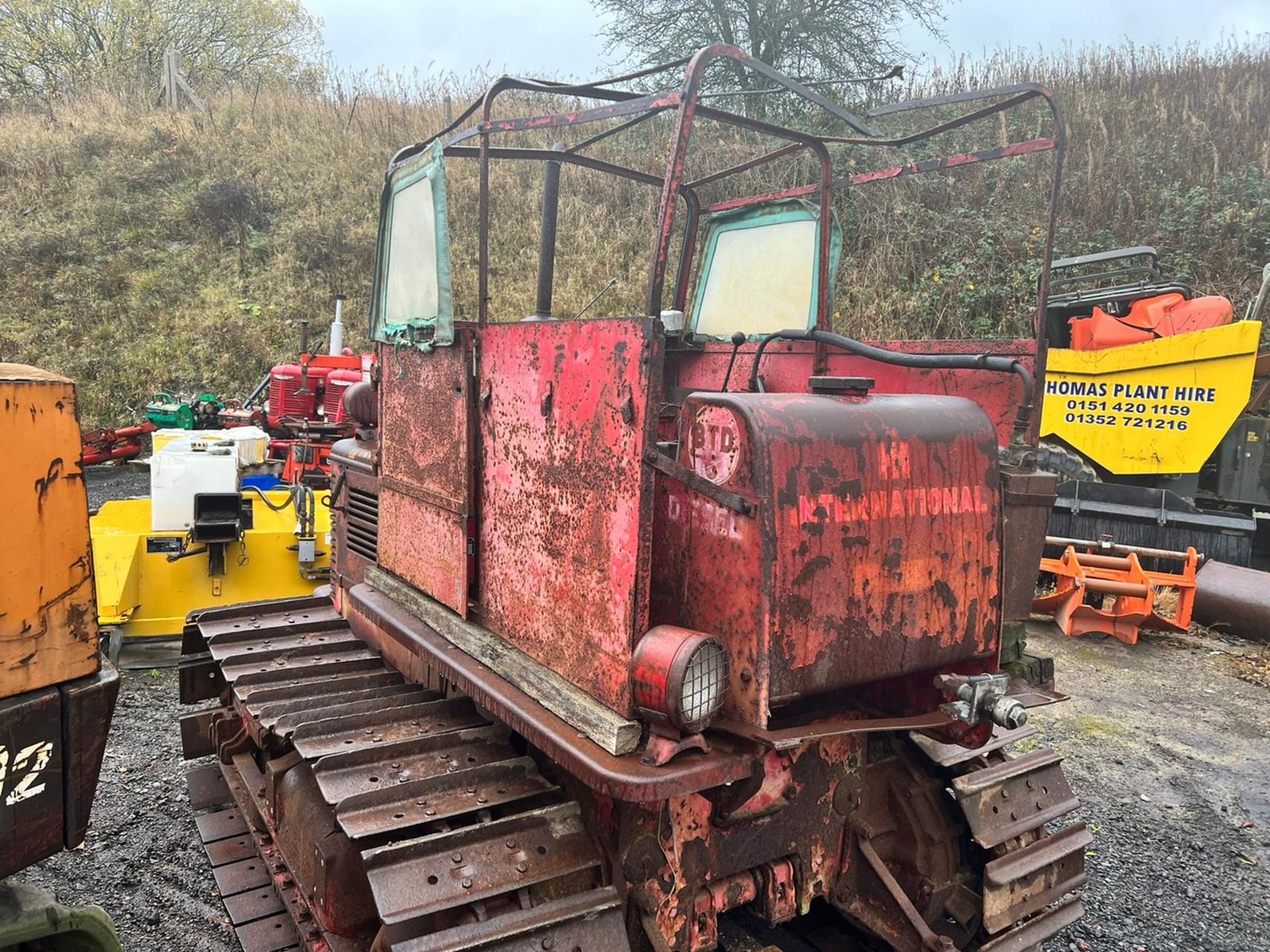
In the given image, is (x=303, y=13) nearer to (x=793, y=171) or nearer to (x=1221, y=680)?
(x=793, y=171)

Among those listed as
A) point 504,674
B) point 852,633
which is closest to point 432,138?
point 504,674

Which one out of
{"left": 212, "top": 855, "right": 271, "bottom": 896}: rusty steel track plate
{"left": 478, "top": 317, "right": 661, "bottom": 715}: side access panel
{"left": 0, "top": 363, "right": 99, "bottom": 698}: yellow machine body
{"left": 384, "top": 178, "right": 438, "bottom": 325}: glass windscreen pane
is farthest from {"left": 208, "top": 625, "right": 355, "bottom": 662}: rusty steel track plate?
{"left": 0, "top": 363, "right": 99, "bottom": 698}: yellow machine body

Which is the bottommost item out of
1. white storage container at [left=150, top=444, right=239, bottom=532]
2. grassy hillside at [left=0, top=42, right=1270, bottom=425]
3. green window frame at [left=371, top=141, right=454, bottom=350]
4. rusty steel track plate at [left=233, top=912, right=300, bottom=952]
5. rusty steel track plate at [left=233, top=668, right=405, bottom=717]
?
rusty steel track plate at [left=233, top=912, right=300, bottom=952]

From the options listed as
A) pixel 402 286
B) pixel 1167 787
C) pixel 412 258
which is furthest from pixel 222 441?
pixel 1167 787

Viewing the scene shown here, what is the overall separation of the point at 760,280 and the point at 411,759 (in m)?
2.49

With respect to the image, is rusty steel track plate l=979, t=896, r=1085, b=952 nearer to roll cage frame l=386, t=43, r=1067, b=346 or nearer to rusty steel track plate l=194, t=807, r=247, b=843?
roll cage frame l=386, t=43, r=1067, b=346

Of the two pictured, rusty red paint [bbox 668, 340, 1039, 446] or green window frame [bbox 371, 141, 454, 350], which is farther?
rusty red paint [bbox 668, 340, 1039, 446]

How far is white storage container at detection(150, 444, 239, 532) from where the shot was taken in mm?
5262

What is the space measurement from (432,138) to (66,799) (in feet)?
6.84

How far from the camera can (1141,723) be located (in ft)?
15.8

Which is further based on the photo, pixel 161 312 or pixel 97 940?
pixel 161 312

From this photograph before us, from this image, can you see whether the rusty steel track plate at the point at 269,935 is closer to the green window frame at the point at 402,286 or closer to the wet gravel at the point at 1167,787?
the green window frame at the point at 402,286

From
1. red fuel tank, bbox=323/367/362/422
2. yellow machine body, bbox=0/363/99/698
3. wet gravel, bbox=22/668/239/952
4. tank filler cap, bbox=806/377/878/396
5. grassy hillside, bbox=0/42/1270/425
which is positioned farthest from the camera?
grassy hillside, bbox=0/42/1270/425

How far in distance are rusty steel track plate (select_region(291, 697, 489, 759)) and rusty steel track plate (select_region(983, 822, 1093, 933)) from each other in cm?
161
